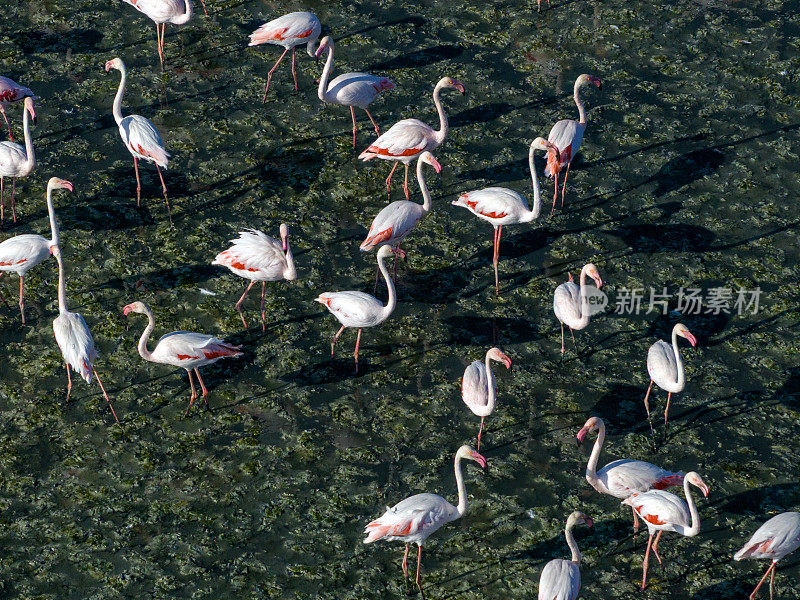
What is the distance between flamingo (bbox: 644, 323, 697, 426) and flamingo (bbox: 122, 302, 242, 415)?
3.75m

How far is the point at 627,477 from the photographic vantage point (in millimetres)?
7906

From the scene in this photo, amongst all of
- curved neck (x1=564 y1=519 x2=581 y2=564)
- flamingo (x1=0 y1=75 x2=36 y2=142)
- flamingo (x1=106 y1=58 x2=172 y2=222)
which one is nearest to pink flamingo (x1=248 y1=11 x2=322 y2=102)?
flamingo (x1=106 y1=58 x2=172 y2=222)

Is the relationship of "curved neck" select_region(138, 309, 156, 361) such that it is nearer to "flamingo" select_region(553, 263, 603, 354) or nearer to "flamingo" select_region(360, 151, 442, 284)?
"flamingo" select_region(360, 151, 442, 284)

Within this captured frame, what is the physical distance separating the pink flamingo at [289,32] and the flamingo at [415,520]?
6.53 metres

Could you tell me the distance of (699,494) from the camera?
8.40m

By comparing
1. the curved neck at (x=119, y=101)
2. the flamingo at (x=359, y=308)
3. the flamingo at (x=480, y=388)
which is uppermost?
the curved neck at (x=119, y=101)

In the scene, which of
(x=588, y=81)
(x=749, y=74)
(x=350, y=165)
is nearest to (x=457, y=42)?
(x=588, y=81)

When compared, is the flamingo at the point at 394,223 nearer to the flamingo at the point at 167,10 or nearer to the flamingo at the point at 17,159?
the flamingo at the point at 17,159

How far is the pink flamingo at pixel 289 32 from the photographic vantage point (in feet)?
40.4

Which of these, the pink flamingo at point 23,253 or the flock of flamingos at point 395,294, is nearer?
the flock of flamingos at point 395,294

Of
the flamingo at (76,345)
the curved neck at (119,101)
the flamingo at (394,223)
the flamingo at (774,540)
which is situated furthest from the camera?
the curved neck at (119,101)

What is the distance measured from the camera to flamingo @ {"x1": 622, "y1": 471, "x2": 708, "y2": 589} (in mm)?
7543

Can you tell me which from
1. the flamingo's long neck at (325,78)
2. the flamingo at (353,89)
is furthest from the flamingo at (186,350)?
the flamingo's long neck at (325,78)

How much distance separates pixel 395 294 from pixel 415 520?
2.76m
